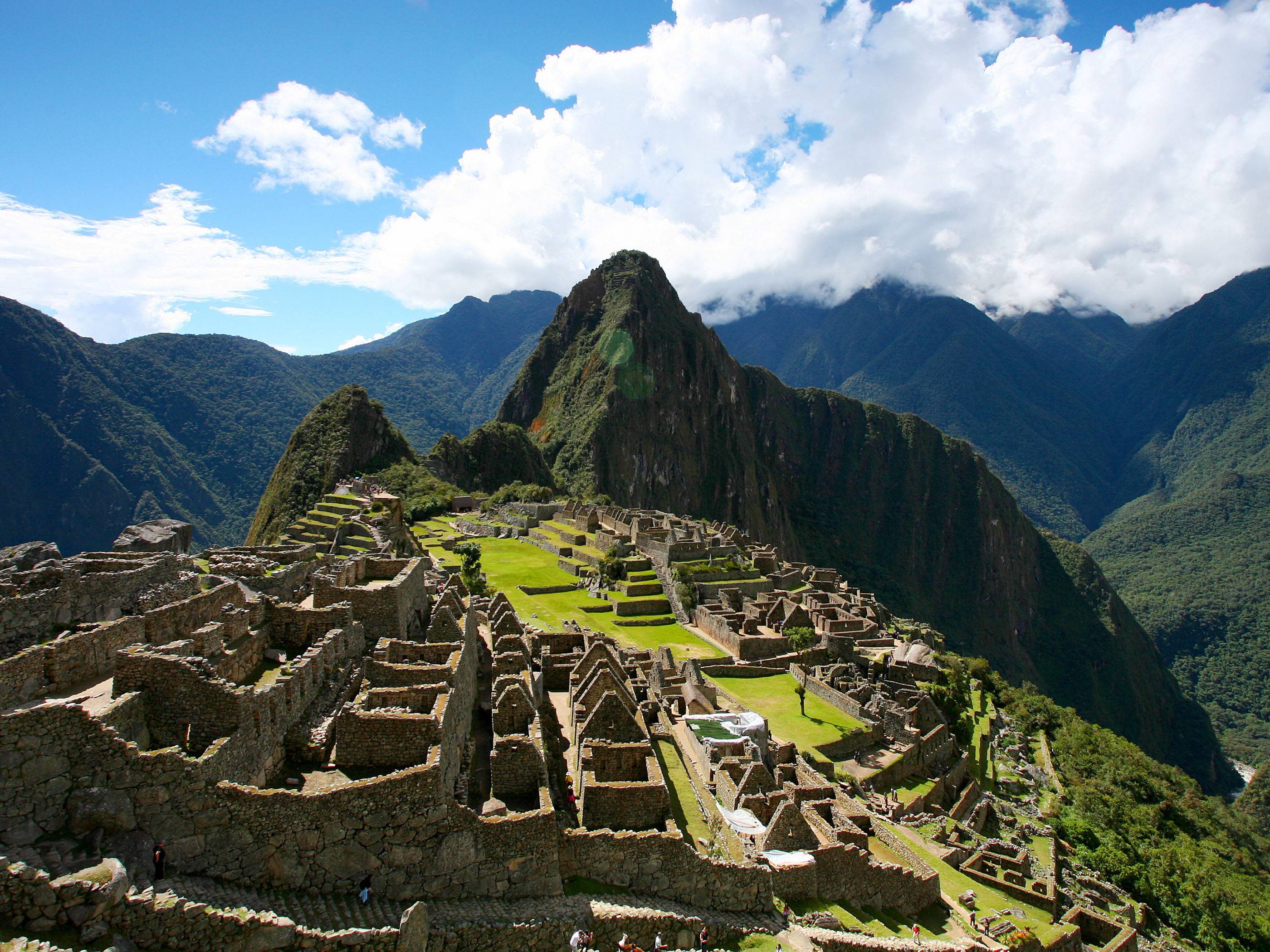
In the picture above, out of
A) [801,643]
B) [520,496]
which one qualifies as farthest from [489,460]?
[801,643]

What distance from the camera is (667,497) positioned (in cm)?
19638

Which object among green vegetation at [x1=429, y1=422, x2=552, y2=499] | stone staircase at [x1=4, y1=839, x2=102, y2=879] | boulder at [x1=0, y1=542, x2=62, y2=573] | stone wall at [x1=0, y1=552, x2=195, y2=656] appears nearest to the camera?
stone staircase at [x1=4, y1=839, x2=102, y2=879]

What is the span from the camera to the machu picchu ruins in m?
8.56

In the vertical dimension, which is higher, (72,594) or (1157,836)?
(72,594)

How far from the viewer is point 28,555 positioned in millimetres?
15180

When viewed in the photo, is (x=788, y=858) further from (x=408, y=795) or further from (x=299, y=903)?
(x=299, y=903)

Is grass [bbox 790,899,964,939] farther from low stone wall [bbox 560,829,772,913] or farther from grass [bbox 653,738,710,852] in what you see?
grass [bbox 653,738,710,852]

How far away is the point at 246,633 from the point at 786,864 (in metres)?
12.4

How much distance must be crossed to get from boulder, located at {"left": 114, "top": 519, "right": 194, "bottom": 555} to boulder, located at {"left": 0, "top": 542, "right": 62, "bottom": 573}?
3031 mm

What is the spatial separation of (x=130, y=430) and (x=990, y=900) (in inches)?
3974

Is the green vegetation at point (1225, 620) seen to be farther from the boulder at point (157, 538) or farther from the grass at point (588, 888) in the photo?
the boulder at point (157, 538)

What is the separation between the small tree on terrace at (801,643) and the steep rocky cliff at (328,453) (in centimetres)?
5846

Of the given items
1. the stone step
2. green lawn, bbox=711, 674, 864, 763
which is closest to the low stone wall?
green lawn, bbox=711, 674, 864, 763

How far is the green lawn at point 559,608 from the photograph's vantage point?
39.1m
